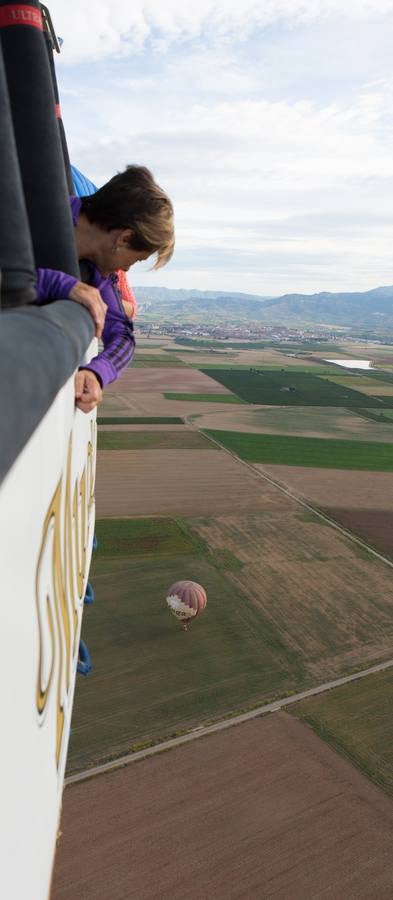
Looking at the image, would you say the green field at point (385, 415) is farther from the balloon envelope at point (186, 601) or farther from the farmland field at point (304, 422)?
the balloon envelope at point (186, 601)

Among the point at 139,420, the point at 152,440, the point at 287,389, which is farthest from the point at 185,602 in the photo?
the point at 287,389

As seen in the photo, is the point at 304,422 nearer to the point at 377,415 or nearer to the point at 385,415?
the point at 377,415

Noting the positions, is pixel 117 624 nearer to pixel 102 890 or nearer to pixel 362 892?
pixel 102 890

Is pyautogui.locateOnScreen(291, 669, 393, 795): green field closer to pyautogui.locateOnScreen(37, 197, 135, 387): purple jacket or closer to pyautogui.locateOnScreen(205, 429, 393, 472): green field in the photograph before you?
pyautogui.locateOnScreen(37, 197, 135, 387): purple jacket

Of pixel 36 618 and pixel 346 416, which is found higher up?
pixel 36 618

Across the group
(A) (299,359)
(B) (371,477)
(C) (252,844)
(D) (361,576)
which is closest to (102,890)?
(C) (252,844)

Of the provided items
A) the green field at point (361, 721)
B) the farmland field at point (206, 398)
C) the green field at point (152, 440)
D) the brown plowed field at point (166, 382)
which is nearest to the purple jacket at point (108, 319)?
the green field at point (361, 721)
